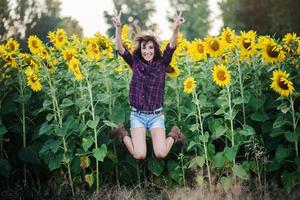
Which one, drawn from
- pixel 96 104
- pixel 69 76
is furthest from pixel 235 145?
pixel 69 76

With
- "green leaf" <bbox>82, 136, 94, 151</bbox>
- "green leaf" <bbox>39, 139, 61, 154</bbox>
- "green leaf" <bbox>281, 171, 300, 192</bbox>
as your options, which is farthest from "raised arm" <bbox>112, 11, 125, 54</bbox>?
"green leaf" <bbox>281, 171, 300, 192</bbox>

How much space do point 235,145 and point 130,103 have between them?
117 cm

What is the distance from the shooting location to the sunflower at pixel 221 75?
520 centimetres

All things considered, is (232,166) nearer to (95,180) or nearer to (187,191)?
(187,191)

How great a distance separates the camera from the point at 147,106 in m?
5.37

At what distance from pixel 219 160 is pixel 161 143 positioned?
65cm

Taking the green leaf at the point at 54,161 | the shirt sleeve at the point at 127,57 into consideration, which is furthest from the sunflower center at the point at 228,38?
the green leaf at the point at 54,161

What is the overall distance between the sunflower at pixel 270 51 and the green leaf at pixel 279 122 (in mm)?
604

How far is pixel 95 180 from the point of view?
573 cm

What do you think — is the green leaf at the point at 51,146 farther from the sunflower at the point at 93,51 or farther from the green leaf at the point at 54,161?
the sunflower at the point at 93,51

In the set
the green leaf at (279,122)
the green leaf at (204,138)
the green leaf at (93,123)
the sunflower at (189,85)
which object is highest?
the sunflower at (189,85)

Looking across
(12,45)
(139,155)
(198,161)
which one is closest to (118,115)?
(139,155)

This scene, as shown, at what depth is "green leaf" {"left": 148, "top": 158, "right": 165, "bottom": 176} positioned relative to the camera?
220 inches

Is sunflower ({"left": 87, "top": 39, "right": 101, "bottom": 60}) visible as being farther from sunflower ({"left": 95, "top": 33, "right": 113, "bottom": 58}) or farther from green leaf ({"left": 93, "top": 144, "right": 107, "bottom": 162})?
green leaf ({"left": 93, "top": 144, "right": 107, "bottom": 162})
